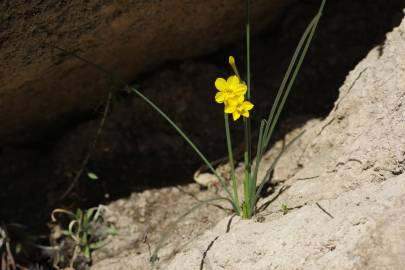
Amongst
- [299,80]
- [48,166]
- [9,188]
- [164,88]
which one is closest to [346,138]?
[299,80]

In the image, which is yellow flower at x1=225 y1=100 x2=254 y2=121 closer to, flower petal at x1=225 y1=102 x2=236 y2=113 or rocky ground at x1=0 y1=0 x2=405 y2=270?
flower petal at x1=225 y1=102 x2=236 y2=113

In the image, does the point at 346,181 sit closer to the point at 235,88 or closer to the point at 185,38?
the point at 235,88

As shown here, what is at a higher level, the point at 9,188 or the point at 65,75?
the point at 65,75

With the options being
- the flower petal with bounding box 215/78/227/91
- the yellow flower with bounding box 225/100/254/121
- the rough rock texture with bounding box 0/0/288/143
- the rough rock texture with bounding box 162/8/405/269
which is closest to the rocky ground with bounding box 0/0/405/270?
the rough rock texture with bounding box 162/8/405/269

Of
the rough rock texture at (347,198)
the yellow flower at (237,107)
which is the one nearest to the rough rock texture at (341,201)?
the rough rock texture at (347,198)

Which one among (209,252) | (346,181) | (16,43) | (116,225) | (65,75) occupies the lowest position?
(116,225)

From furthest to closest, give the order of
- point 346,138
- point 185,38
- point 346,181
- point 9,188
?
point 9,188 → point 185,38 → point 346,138 → point 346,181
